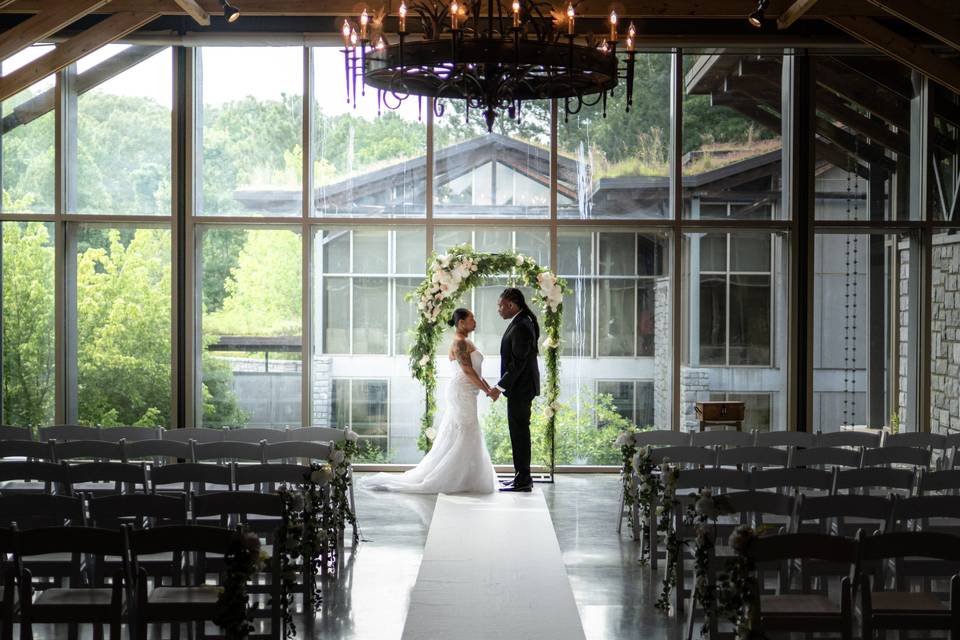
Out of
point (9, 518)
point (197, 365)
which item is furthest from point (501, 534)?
point (197, 365)

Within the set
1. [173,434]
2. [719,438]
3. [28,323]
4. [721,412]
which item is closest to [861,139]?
[721,412]

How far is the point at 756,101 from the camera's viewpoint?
12.4 m

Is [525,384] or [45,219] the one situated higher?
[45,219]

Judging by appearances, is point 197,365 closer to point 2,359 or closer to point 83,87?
point 2,359

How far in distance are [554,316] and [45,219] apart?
567 cm

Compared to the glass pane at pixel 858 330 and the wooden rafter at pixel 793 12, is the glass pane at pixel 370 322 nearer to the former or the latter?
the glass pane at pixel 858 330

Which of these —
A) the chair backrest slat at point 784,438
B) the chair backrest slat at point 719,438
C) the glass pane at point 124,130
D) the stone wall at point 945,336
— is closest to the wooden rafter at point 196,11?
the glass pane at point 124,130

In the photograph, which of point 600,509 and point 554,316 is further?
point 554,316

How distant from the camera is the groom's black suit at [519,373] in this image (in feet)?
34.0

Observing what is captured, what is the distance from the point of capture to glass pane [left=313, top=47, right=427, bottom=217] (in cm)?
1252

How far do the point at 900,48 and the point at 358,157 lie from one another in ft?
18.9

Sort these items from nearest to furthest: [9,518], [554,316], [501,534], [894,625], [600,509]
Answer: [894,625]
[9,518]
[501,534]
[600,509]
[554,316]

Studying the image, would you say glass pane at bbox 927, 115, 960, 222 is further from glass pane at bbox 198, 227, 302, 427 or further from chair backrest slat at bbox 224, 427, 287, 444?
chair backrest slat at bbox 224, 427, 287, 444

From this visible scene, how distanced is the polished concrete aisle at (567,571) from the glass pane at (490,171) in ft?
11.2
